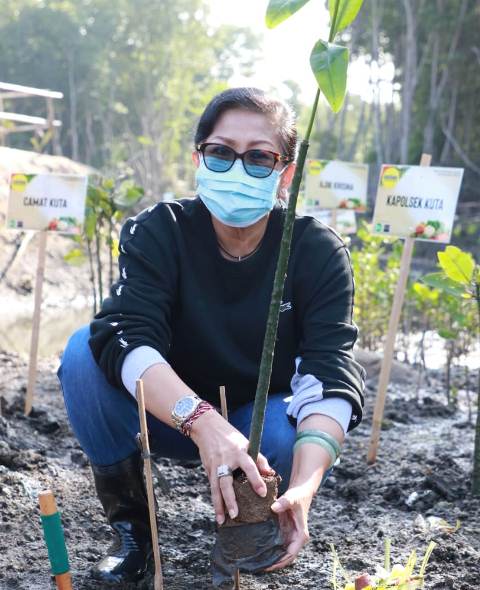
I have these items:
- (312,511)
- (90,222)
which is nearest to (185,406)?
(312,511)

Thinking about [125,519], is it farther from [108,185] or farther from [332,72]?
[108,185]

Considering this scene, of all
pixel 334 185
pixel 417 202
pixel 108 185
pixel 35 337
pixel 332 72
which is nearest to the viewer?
pixel 332 72

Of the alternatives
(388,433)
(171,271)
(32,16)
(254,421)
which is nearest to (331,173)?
(388,433)

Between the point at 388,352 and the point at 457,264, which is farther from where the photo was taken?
the point at 388,352

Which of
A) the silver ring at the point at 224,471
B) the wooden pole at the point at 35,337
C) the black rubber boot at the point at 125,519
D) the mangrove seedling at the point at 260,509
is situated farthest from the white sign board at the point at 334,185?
the silver ring at the point at 224,471

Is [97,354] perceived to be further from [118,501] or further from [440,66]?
[440,66]

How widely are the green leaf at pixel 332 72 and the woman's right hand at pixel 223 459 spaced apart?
655 millimetres

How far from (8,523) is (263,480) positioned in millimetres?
1202

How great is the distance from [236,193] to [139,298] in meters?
0.36

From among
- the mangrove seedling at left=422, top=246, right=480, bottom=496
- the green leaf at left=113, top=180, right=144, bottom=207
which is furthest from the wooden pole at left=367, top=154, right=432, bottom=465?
the green leaf at left=113, top=180, right=144, bottom=207

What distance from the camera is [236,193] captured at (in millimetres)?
2000

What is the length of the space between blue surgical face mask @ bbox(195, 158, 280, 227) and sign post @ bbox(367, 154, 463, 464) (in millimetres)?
1474

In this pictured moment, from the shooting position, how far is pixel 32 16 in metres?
35.4

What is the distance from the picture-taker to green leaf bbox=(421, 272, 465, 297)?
9.12 ft
